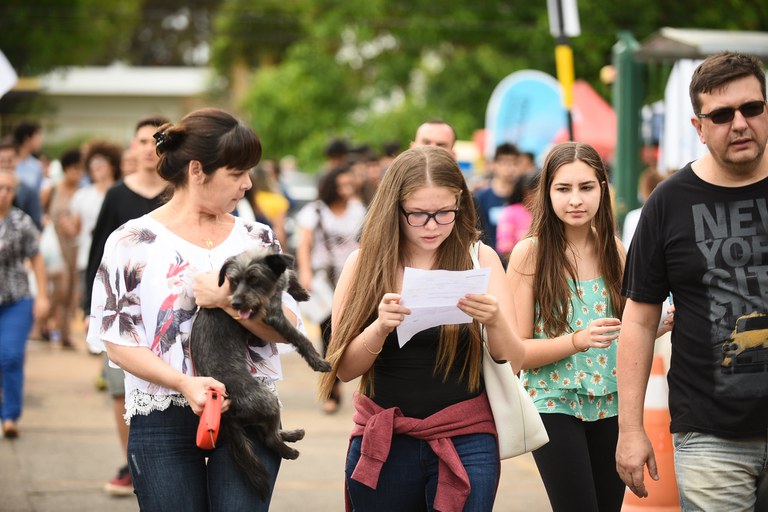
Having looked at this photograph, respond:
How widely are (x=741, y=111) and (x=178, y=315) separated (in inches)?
83.3

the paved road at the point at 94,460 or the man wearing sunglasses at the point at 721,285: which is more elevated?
the man wearing sunglasses at the point at 721,285

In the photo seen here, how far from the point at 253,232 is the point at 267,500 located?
103 cm

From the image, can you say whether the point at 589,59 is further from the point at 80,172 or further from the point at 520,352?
the point at 520,352

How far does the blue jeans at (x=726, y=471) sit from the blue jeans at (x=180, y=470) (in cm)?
155

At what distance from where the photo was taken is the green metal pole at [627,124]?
1168 cm

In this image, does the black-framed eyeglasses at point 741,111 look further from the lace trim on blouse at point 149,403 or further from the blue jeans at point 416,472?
the lace trim on blouse at point 149,403

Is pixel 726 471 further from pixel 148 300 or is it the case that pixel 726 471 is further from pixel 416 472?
pixel 148 300

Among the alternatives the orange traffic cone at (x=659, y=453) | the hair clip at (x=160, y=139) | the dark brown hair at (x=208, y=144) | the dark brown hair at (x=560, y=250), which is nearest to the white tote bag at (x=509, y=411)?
the dark brown hair at (x=560, y=250)

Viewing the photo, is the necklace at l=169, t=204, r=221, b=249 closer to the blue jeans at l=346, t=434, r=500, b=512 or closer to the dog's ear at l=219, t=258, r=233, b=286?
the dog's ear at l=219, t=258, r=233, b=286

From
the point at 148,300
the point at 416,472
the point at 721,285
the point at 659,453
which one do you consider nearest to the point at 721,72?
the point at 721,285

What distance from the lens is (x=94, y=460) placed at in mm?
8312

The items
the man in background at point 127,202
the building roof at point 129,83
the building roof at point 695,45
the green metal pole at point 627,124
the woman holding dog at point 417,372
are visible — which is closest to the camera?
the woman holding dog at point 417,372

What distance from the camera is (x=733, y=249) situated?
3729 millimetres

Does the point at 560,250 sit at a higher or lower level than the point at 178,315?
higher
